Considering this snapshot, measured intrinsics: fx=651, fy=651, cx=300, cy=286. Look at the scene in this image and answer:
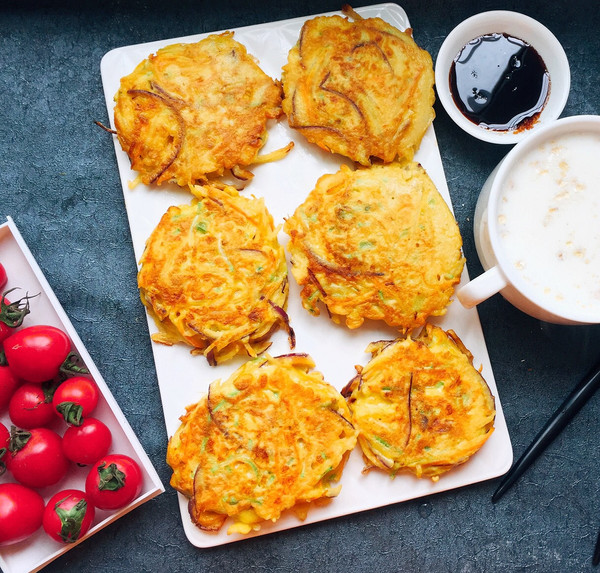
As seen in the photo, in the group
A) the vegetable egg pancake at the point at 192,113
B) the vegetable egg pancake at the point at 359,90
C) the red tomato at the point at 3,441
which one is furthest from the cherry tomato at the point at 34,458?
the vegetable egg pancake at the point at 359,90

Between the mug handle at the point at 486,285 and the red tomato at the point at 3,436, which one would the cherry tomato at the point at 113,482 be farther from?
the mug handle at the point at 486,285

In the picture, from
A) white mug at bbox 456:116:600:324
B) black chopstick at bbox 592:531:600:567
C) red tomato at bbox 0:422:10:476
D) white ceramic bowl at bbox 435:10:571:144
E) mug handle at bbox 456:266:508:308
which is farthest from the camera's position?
black chopstick at bbox 592:531:600:567

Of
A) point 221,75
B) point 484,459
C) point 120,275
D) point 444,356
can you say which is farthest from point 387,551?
point 221,75

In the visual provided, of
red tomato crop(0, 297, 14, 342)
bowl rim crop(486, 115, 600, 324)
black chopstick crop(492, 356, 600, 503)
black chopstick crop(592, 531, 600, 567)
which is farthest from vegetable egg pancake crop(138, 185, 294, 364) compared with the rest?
black chopstick crop(592, 531, 600, 567)

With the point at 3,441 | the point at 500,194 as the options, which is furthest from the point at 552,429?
the point at 3,441

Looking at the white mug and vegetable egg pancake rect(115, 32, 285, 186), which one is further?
vegetable egg pancake rect(115, 32, 285, 186)

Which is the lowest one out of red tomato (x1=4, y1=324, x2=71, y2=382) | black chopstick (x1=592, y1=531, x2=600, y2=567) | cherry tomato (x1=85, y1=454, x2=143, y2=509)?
black chopstick (x1=592, y1=531, x2=600, y2=567)

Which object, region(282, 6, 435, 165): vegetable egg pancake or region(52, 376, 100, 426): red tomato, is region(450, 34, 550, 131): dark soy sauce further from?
region(52, 376, 100, 426): red tomato
